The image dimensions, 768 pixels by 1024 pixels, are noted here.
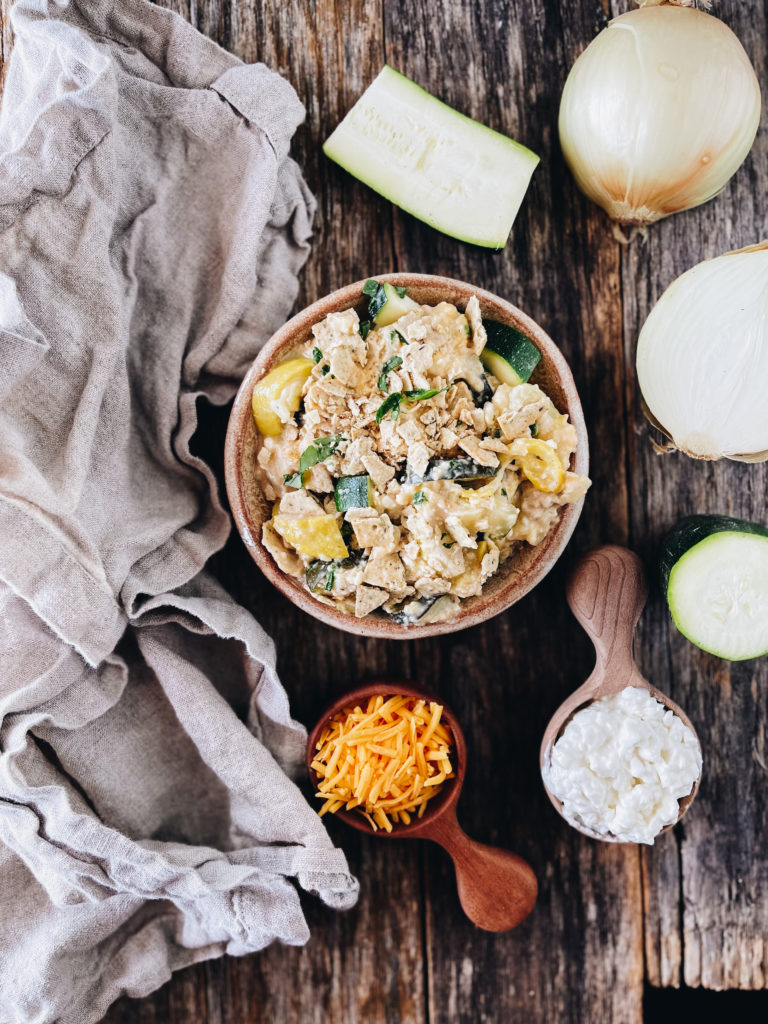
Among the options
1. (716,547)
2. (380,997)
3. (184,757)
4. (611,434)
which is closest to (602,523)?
(611,434)

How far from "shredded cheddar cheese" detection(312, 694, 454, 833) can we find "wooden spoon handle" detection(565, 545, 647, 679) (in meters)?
0.34

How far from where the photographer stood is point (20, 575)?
4.87 ft

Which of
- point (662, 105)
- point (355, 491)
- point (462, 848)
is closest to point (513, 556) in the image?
point (355, 491)

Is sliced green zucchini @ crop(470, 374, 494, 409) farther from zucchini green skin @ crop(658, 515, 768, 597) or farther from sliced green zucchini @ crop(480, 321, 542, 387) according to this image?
zucchini green skin @ crop(658, 515, 768, 597)

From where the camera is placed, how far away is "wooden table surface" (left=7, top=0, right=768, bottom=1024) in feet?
6.15

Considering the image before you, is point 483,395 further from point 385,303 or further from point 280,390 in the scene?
point 280,390

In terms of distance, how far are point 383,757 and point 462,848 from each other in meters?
0.26

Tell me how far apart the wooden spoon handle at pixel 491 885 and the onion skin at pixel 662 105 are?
4.29ft

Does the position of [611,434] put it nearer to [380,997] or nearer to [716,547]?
[716,547]

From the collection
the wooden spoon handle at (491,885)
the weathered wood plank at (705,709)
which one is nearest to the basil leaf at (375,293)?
the weathered wood plank at (705,709)

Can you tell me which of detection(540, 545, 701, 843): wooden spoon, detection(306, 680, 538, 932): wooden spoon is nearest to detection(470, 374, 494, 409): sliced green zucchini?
detection(540, 545, 701, 843): wooden spoon

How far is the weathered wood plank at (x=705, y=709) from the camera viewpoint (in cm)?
189

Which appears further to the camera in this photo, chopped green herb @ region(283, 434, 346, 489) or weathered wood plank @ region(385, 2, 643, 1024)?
weathered wood plank @ region(385, 2, 643, 1024)

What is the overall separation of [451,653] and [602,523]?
1.41 feet
